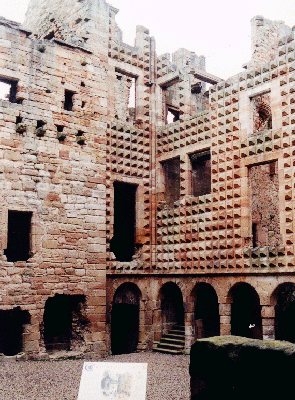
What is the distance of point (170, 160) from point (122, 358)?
6807mm

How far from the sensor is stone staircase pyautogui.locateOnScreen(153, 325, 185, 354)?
15.3m

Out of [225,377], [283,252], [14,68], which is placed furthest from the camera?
[14,68]

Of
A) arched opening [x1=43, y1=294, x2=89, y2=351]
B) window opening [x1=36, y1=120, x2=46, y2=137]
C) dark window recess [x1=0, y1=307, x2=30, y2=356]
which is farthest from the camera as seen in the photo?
arched opening [x1=43, y1=294, x2=89, y2=351]

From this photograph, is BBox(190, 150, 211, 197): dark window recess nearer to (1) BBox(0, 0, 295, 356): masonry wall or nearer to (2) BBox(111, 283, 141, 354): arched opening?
(1) BBox(0, 0, 295, 356): masonry wall

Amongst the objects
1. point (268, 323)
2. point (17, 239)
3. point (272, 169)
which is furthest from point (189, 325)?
point (272, 169)

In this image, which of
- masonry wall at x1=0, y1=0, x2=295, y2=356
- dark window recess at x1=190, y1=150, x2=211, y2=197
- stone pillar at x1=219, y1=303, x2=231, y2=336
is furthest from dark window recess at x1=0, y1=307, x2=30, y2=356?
dark window recess at x1=190, y1=150, x2=211, y2=197

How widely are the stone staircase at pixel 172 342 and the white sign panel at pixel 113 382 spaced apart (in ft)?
29.3

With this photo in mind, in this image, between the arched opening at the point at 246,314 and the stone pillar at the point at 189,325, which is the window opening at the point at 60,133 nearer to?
the stone pillar at the point at 189,325

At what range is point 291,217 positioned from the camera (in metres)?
12.9

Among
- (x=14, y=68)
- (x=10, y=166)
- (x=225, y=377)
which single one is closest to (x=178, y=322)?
(x=10, y=166)

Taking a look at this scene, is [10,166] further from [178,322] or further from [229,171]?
[178,322]

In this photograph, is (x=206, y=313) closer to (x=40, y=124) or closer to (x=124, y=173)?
(x=124, y=173)

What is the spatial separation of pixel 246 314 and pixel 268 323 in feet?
15.4

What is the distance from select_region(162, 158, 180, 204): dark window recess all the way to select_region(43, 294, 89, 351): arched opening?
16.6ft
